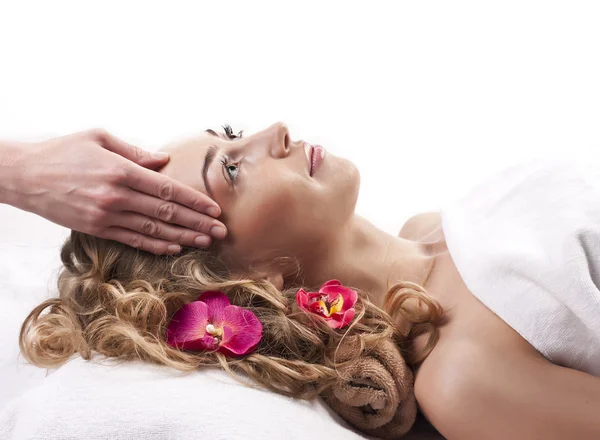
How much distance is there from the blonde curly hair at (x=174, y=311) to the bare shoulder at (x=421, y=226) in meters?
0.52

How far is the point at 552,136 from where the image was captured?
2611 millimetres

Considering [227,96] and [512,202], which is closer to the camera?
[512,202]

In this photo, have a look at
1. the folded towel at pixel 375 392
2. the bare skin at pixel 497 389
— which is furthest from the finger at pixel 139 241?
the bare skin at pixel 497 389

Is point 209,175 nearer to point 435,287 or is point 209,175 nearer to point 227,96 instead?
point 435,287

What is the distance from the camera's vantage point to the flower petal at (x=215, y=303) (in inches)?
62.0

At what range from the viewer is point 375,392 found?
150 centimetres

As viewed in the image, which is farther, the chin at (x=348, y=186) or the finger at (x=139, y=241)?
the chin at (x=348, y=186)

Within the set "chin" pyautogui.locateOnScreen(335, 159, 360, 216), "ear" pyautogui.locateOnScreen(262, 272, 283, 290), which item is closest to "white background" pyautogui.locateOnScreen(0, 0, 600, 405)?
"chin" pyautogui.locateOnScreen(335, 159, 360, 216)

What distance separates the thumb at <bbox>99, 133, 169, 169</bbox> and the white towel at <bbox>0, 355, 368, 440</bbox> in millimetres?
486

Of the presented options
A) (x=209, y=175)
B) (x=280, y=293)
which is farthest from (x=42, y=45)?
(x=280, y=293)

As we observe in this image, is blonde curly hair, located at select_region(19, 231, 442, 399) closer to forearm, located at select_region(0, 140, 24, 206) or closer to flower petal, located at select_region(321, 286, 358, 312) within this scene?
flower petal, located at select_region(321, 286, 358, 312)

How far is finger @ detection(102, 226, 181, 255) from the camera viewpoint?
1.61m

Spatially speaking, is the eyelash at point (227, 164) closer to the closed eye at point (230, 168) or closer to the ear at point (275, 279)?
the closed eye at point (230, 168)

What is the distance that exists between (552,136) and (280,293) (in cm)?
→ 143
